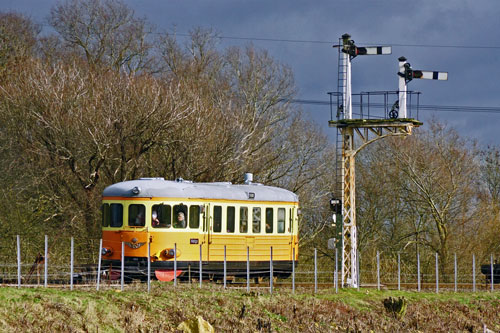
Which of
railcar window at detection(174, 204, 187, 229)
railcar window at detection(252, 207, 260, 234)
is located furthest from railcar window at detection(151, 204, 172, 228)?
railcar window at detection(252, 207, 260, 234)

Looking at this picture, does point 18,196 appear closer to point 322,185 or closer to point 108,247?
point 108,247

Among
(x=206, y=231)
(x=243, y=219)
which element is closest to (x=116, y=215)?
(x=206, y=231)

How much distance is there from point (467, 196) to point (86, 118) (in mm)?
20454

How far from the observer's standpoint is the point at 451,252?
47656 mm

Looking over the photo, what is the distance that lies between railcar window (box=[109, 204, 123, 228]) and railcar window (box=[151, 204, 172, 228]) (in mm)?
1009

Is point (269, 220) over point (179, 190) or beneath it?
beneath

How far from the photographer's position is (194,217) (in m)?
30.8

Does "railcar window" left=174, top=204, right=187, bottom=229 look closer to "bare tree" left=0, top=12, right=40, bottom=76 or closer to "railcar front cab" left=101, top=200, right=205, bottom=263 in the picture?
"railcar front cab" left=101, top=200, right=205, bottom=263

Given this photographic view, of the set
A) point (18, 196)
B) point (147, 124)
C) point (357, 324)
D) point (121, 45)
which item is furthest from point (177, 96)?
point (357, 324)

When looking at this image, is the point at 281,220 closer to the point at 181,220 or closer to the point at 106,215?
the point at 181,220

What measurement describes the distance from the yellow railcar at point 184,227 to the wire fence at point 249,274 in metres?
0.22

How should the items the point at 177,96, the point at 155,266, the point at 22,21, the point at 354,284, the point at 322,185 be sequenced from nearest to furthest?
the point at 155,266, the point at 354,284, the point at 177,96, the point at 322,185, the point at 22,21

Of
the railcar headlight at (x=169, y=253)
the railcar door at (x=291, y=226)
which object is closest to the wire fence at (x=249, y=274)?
the railcar headlight at (x=169, y=253)

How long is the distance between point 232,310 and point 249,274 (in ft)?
25.3
